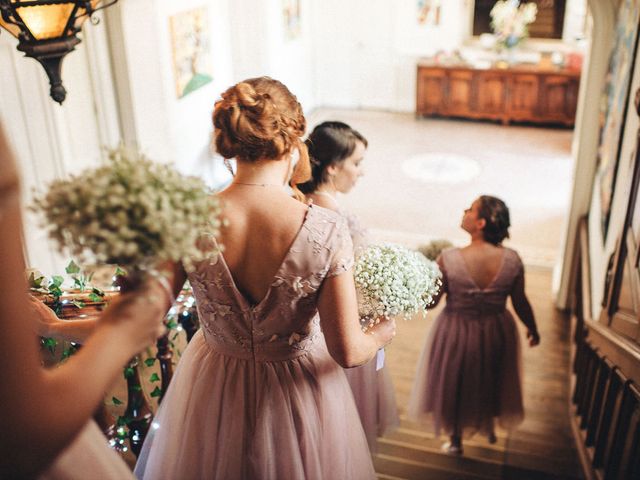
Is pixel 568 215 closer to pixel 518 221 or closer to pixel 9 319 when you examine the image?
pixel 518 221

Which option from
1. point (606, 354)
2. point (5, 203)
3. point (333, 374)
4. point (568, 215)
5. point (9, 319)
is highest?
point (5, 203)

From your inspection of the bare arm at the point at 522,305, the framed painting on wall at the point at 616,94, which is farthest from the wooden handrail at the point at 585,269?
the framed painting on wall at the point at 616,94

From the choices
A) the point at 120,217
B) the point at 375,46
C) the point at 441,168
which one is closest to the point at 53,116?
the point at 120,217

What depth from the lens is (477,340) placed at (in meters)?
3.85

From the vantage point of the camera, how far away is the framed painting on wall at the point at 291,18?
10.6 meters

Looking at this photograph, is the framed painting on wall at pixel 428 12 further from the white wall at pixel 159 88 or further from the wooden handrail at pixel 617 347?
the wooden handrail at pixel 617 347

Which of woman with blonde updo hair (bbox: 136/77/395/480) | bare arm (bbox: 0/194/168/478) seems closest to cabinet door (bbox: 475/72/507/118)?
woman with blonde updo hair (bbox: 136/77/395/480)

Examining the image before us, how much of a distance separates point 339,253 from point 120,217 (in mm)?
819

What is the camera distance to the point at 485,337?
3848mm

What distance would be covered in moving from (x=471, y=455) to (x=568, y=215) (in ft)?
8.99

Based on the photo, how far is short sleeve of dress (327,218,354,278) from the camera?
1764mm

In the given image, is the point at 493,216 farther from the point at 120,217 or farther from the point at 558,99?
the point at 558,99

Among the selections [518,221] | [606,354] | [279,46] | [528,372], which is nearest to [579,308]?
[528,372]

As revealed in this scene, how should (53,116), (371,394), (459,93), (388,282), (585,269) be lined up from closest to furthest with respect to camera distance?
(388,282), (371,394), (585,269), (53,116), (459,93)
